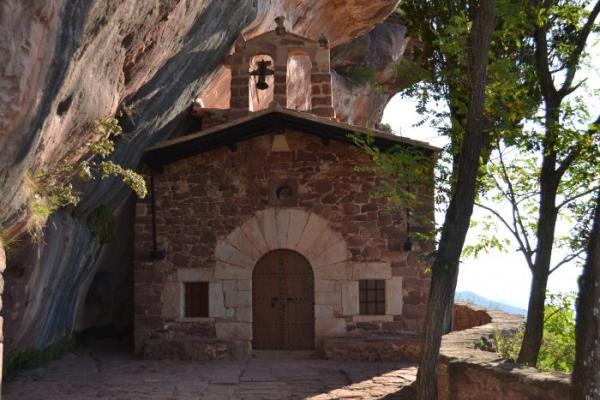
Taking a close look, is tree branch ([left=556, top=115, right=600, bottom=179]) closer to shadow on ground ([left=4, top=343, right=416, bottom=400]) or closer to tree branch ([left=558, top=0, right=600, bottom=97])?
tree branch ([left=558, top=0, right=600, bottom=97])

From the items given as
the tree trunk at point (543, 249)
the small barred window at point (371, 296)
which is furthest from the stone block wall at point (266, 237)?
the tree trunk at point (543, 249)

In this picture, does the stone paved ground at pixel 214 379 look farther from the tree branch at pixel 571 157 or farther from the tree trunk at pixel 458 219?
the tree branch at pixel 571 157

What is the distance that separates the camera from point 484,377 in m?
6.47

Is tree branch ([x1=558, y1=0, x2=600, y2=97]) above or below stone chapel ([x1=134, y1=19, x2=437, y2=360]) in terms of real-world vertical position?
above

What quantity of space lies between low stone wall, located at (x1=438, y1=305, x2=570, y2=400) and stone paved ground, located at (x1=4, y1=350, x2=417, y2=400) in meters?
1.16

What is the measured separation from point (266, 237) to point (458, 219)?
5.13 meters

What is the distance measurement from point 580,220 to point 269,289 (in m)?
5.51

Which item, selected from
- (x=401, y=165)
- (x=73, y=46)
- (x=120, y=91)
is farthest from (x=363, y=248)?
(x=73, y=46)

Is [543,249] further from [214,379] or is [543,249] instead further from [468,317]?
[468,317]

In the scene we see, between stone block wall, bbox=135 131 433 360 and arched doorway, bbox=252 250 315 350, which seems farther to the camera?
arched doorway, bbox=252 250 315 350

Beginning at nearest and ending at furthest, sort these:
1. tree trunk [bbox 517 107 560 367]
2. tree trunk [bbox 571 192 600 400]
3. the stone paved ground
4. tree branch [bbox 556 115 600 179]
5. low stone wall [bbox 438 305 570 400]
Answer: tree trunk [bbox 571 192 600 400] → low stone wall [bbox 438 305 570 400] → tree branch [bbox 556 115 600 179] → tree trunk [bbox 517 107 560 367] → the stone paved ground

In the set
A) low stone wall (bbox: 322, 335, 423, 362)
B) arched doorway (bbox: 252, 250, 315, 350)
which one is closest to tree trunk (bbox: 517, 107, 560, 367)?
low stone wall (bbox: 322, 335, 423, 362)

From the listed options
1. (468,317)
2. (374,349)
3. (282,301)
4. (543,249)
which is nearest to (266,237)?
(282,301)

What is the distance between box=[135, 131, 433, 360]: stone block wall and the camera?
11.4 metres
